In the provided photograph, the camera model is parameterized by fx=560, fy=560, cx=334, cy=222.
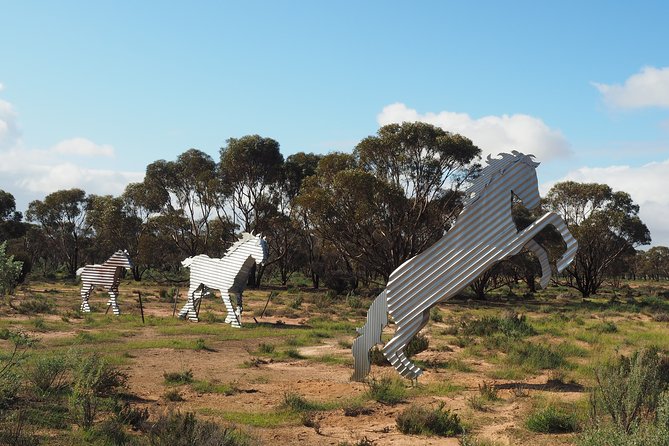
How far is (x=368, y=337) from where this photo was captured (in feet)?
38.7

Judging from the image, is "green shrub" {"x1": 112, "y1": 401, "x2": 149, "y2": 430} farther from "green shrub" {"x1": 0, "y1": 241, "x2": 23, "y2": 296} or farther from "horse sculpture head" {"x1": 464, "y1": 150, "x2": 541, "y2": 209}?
"horse sculpture head" {"x1": 464, "y1": 150, "x2": 541, "y2": 209}

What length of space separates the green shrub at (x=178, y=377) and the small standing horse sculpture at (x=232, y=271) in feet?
29.3

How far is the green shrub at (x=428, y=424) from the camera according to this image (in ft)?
27.9

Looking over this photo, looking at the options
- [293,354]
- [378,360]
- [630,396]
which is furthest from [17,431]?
[378,360]

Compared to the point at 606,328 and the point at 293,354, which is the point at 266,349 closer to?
the point at 293,354

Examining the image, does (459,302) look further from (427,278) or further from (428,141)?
(427,278)

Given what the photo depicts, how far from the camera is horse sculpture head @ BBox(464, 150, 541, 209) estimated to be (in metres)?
11.4

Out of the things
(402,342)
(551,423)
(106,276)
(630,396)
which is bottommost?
(551,423)

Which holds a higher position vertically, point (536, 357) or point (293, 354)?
point (536, 357)

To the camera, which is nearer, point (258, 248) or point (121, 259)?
point (258, 248)

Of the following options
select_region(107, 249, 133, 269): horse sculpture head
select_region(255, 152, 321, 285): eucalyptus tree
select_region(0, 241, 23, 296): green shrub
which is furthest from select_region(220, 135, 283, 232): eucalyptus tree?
select_region(0, 241, 23, 296): green shrub

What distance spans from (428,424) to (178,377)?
5.93m

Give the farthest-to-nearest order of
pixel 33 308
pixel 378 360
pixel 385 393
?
pixel 33 308 < pixel 378 360 < pixel 385 393

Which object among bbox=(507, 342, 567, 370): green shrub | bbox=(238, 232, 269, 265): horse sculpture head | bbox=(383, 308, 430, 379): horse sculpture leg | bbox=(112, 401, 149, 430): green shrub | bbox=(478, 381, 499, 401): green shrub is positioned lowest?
bbox=(112, 401, 149, 430): green shrub
